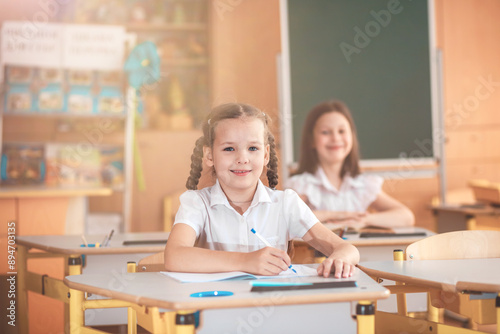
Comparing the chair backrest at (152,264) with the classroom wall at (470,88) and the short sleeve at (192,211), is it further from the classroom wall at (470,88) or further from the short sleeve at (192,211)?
the classroom wall at (470,88)

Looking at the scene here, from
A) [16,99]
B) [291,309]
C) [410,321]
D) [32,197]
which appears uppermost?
[16,99]

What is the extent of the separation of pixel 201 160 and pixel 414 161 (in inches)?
109

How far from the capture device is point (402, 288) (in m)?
1.88

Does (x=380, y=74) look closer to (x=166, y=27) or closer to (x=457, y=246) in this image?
(x=166, y=27)

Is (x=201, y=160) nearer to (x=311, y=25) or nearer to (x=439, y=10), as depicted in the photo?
(x=311, y=25)

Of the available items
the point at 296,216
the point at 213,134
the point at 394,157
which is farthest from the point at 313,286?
the point at 394,157

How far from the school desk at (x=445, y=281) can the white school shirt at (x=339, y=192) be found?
1438mm

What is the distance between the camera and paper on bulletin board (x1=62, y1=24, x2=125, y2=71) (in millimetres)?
4605

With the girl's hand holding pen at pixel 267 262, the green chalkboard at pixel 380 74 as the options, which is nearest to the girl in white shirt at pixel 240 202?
the girl's hand holding pen at pixel 267 262

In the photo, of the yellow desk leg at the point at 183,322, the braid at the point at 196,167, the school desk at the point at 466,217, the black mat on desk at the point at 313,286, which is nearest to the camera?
the yellow desk leg at the point at 183,322

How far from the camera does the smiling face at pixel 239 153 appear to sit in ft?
6.33

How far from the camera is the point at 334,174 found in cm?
345

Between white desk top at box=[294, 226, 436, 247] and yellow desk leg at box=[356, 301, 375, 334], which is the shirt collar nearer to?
white desk top at box=[294, 226, 436, 247]

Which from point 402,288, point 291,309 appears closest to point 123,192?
point 402,288
